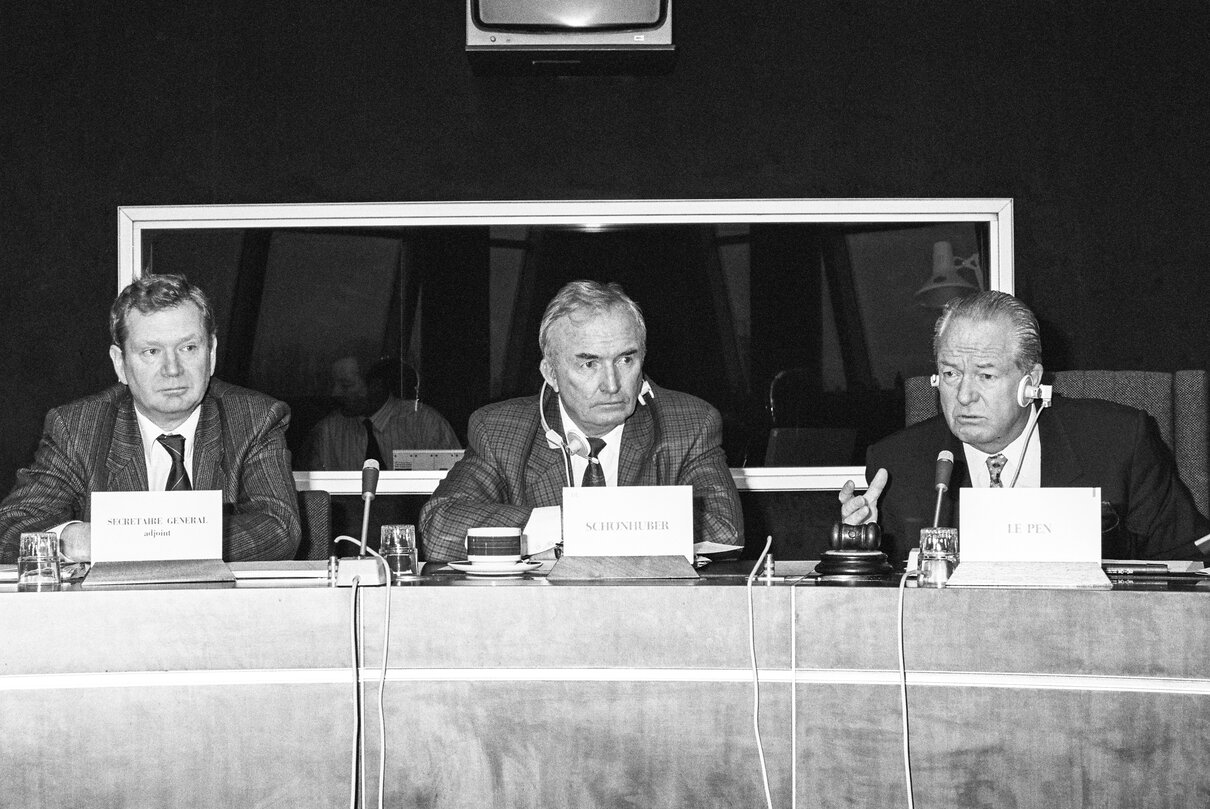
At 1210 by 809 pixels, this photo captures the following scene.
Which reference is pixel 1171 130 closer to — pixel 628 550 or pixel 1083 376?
pixel 1083 376

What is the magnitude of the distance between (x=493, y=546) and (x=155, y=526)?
53cm

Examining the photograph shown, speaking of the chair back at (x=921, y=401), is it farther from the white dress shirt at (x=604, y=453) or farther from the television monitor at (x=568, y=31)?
the television monitor at (x=568, y=31)

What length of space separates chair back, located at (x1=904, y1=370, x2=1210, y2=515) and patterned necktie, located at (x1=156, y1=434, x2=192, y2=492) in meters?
1.97

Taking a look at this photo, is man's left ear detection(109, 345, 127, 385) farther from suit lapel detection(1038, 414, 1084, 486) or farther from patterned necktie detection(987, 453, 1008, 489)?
suit lapel detection(1038, 414, 1084, 486)

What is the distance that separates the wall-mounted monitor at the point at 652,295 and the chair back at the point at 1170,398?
2.61 ft

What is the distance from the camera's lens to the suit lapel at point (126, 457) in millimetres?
2639

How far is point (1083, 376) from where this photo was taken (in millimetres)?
2947

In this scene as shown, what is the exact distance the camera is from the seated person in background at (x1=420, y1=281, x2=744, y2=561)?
2.74m

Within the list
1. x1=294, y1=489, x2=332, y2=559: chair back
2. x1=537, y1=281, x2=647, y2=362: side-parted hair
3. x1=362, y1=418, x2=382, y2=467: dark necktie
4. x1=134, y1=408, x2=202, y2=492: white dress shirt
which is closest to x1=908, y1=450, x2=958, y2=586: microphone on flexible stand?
x1=537, y1=281, x2=647, y2=362: side-parted hair

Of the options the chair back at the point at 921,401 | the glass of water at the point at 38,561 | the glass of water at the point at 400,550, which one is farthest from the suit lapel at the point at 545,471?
the glass of water at the point at 38,561

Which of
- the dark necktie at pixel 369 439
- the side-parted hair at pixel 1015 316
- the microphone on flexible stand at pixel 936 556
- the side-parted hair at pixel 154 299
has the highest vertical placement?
Answer: the side-parted hair at pixel 154 299

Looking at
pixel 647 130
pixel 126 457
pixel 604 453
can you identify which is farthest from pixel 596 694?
pixel 647 130

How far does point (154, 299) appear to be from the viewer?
106 inches

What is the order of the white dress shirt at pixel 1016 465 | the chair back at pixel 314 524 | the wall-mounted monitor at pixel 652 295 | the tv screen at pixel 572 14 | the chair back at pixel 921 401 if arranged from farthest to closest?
the wall-mounted monitor at pixel 652 295 → the tv screen at pixel 572 14 → the chair back at pixel 921 401 → the chair back at pixel 314 524 → the white dress shirt at pixel 1016 465
